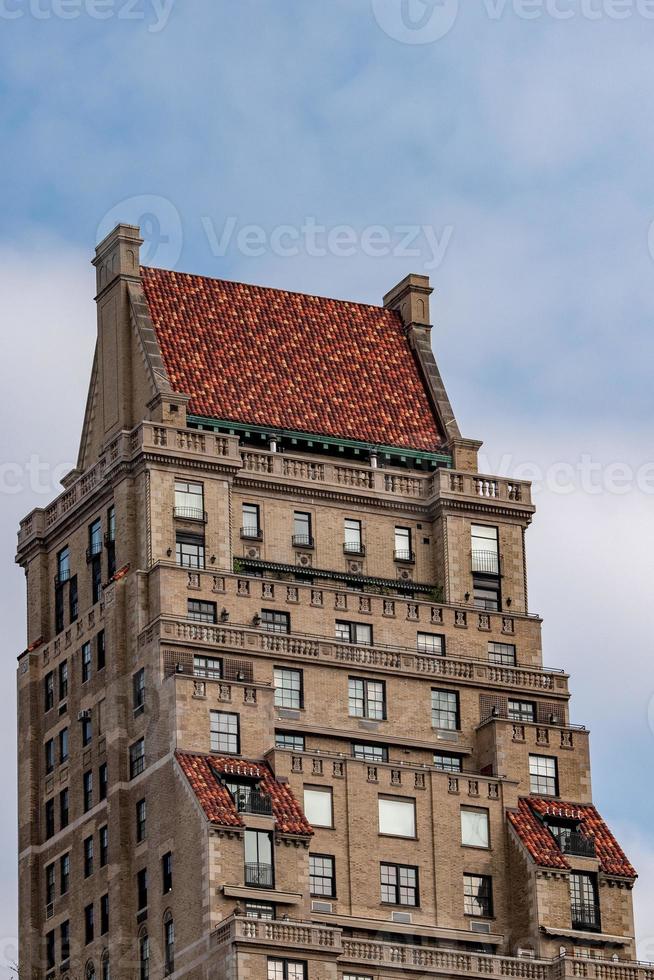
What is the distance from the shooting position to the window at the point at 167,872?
555 ft

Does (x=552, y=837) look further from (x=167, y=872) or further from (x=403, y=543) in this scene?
(x=167, y=872)

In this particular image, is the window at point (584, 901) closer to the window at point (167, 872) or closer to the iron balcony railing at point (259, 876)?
the iron balcony railing at point (259, 876)

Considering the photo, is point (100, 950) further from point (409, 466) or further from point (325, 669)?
point (409, 466)

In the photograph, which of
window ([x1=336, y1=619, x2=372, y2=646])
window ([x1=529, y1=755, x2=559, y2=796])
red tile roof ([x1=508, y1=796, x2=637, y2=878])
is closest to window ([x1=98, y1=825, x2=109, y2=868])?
window ([x1=336, y1=619, x2=372, y2=646])

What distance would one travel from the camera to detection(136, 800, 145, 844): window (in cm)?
17350

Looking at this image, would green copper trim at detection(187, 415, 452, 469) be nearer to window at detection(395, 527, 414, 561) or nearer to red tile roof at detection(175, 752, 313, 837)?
window at detection(395, 527, 414, 561)

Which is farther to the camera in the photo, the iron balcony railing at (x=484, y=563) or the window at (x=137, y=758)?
the iron balcony railing at (x=484, y=563)

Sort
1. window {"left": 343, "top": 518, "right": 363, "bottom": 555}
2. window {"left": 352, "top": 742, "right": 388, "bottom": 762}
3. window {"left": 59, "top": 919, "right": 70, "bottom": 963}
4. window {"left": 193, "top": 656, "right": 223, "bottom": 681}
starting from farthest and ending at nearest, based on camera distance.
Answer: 1. window {"left": 343, "top": 518, "right": 363, "bottom": 555}
2. window {"left": 59, "top": 919, "right": 70, "bottom": 963}
3. window {"left": 352, "top": 742, "right": 388, "bottom": 762}
4. window {"left": 193, "top": 656, "right": 223, "bottom": 681}

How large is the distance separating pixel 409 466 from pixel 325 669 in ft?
52.7

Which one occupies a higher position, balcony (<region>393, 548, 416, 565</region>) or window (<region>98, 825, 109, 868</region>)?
balcony (<region>393, 548, 416, 565</region>)

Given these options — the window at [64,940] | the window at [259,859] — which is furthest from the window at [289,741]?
the window at [64,940]

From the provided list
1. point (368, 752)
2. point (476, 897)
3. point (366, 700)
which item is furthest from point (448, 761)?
point (476, 897)

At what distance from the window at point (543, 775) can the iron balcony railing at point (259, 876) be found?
695 inches

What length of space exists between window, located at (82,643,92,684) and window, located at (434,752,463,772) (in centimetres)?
1778
